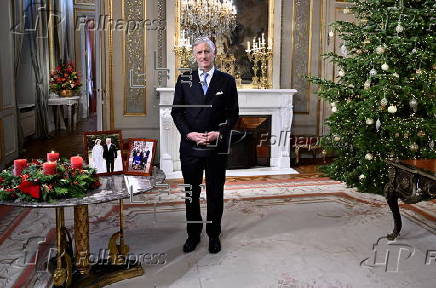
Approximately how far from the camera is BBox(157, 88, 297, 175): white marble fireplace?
5328mm

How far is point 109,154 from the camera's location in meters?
2.62

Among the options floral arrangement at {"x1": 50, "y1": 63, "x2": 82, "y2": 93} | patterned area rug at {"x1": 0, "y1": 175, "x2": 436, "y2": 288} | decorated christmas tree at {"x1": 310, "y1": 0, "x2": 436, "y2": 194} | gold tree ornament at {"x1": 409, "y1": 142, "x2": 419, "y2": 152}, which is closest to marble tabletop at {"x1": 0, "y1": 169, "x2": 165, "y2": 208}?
patterned area rug at {"x1": 0, "y1": 175, "x2": 436, "y2": 288}

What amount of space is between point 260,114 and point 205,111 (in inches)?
119

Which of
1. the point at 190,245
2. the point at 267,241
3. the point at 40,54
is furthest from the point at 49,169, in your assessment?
the point at 40,54

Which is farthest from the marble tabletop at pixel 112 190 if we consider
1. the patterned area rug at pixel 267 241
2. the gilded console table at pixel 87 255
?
the patterned area rug at pixel 267 241

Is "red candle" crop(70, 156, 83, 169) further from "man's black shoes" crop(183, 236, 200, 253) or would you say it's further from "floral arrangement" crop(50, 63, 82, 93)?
"floral arrangement" crop(50, 63, 82, 93)

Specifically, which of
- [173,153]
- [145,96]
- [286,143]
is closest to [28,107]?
[145,96]

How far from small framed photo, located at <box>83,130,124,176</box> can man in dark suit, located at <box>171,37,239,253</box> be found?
43 centimetres

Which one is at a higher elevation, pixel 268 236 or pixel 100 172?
pixel 100 172

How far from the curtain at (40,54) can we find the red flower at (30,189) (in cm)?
637

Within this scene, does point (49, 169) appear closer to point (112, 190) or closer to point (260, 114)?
point (112, 190)

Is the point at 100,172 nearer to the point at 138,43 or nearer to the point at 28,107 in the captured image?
the point at 138,43

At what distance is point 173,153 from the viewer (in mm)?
5477

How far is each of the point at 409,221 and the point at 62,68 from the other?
7.22 meters
